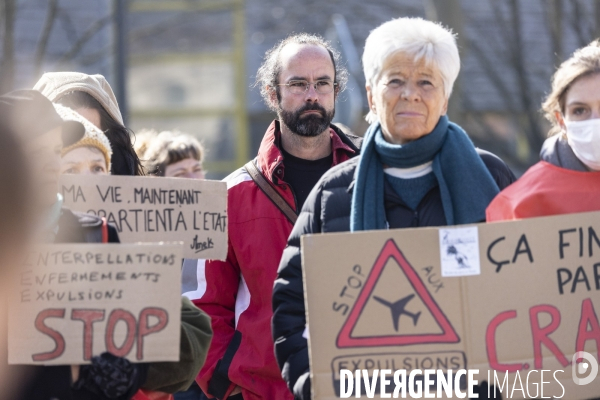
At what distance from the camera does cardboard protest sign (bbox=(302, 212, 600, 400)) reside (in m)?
2.87

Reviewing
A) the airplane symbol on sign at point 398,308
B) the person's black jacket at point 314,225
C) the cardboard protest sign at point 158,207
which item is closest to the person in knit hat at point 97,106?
the cardboard protest sign at point 158,207

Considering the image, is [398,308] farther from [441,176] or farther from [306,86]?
[306,86]

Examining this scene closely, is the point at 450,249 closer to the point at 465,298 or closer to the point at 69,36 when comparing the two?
the point at 465,298

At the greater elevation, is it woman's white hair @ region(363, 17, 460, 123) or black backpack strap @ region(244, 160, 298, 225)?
woman's white hair @ region(363, 17, 460, 123)

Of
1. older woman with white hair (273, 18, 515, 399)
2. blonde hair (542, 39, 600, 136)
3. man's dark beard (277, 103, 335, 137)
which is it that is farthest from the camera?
man's dark beard (277, 103, 335, 137)

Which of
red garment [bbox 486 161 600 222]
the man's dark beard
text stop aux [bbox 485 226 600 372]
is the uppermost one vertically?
the man's dark beard

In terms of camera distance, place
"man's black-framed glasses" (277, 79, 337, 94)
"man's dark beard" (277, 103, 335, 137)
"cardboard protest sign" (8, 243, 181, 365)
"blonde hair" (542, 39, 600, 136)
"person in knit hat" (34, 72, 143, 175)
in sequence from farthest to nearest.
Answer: "man's black-framed glasses" (277, 79, 337, 94), "man's dark beard" (277, 103, 335, 137), "person in knit hat" (34, 72, 143, 175), "blonde hair" (542, 39, 600, 136), "cardboard protest sign" (8, 243, 181, 365)

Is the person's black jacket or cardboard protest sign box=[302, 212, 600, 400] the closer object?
cardboard protest sign box=[302, 212, 600, 400]

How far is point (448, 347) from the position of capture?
2863 millimetres

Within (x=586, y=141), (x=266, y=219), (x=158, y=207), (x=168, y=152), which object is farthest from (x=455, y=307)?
(x=168, y=152)

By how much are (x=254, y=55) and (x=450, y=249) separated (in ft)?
35.3

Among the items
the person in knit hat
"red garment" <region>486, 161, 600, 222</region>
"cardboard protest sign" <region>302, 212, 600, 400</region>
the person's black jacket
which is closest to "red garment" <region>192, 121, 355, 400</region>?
the person in knit hat

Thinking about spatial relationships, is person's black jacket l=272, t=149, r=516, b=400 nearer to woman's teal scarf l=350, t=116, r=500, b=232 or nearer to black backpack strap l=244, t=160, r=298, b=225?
woman's teal scarf l=350, t=116, r=500, b=232

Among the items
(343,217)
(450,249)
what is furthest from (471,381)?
(343,217)
